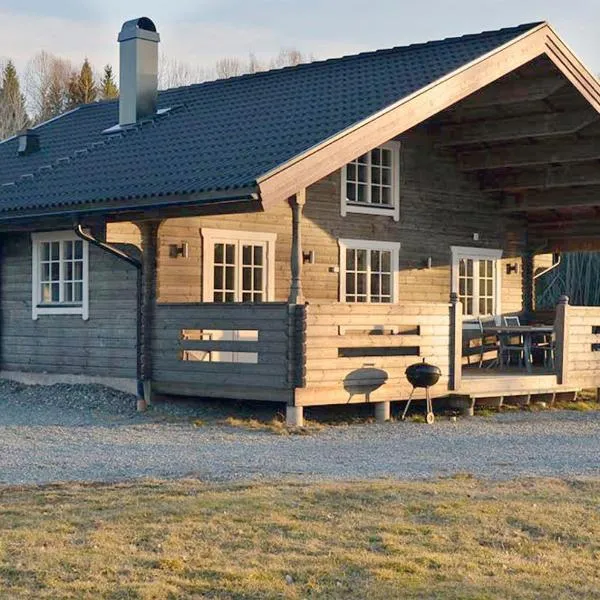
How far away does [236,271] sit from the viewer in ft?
53.7

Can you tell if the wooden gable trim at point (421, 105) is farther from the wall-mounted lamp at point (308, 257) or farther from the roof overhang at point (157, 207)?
the wall-mounted lamp at point (308, 257)

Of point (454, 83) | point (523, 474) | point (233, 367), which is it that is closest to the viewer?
point (523, 474)

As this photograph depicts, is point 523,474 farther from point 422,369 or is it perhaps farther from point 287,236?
point 287,236

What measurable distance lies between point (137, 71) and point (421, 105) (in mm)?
5302

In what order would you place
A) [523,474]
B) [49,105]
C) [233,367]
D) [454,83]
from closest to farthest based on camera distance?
1. [523,474]
2. [233,367]
3. [454,83]
4. [49,105]

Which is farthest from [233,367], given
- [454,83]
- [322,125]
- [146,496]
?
[146,496]

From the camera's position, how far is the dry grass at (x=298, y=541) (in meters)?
6.43

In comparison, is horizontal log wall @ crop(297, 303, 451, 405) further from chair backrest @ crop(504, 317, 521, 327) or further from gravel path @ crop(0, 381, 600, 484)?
chair backrest @ crop(504, 317, 521, 327)

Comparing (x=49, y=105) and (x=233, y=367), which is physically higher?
(x=49, y=105)

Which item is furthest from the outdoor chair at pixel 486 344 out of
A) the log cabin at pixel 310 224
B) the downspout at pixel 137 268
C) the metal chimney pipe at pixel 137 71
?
the metal chimney pipe at pixel 137 71

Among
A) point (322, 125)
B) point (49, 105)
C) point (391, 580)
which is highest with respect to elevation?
point (49, 105)

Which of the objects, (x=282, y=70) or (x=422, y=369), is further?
(x=282, y=70)

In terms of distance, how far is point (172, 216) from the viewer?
14523 mm

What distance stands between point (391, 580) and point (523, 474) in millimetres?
4021
